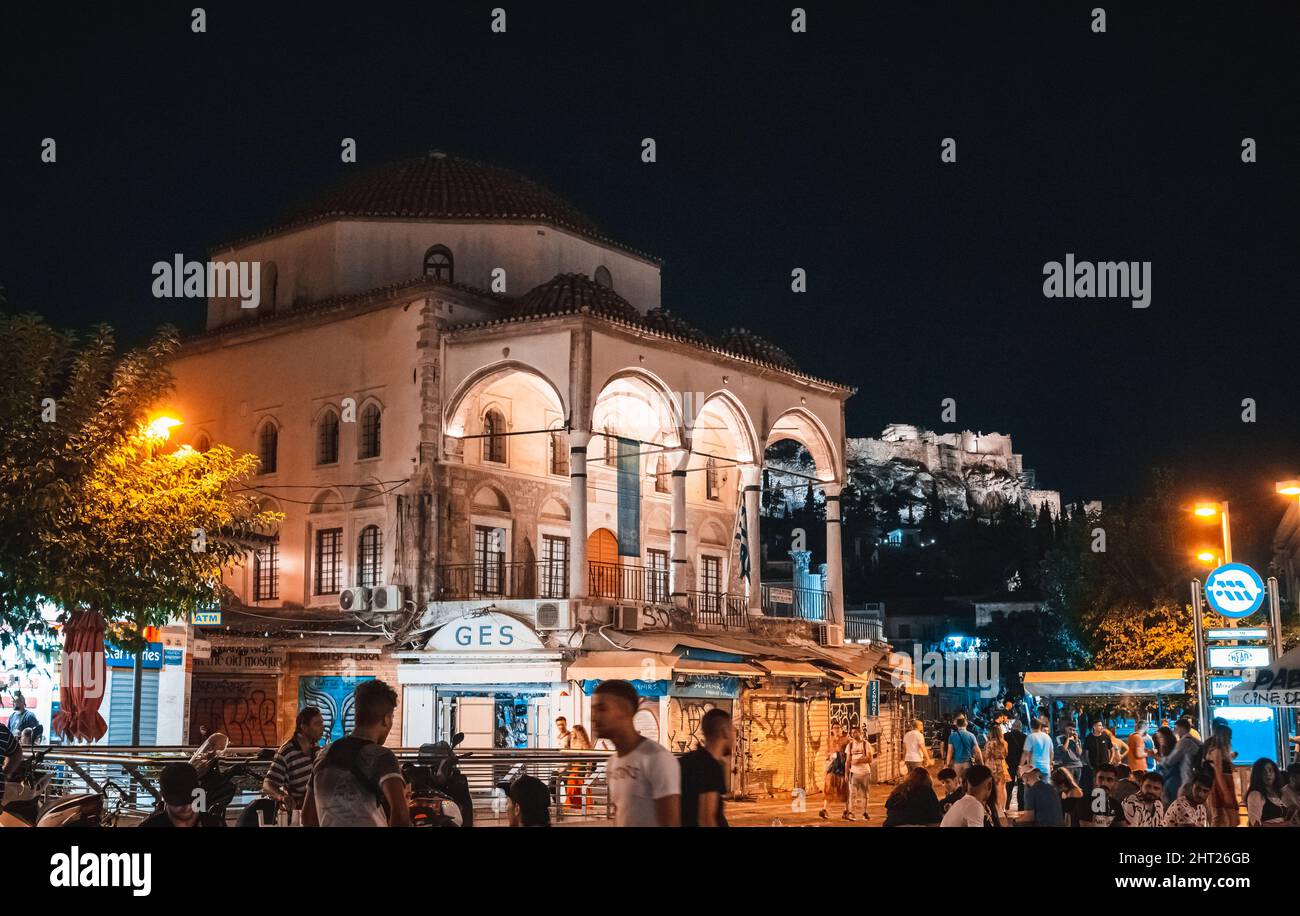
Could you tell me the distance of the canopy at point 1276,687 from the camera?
17.0 m

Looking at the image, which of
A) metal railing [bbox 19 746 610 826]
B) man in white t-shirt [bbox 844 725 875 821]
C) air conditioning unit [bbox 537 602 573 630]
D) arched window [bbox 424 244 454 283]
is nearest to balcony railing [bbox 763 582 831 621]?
air conditioning unit [bbox 537 602 573 630]

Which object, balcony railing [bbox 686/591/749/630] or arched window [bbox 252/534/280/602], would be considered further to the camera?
arched window [bbox 252/534/280/602]

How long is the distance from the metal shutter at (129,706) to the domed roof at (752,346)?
14.3 meters

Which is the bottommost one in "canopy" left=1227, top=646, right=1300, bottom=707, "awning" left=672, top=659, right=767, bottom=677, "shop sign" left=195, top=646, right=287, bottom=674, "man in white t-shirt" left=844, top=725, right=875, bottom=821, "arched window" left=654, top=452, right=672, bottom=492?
"man in white t-shirt" left=844, top=725, right=875, bottom=821

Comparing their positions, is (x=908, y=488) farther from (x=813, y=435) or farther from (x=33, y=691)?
(x=33, y=691)

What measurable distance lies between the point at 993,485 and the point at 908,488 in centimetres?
1202

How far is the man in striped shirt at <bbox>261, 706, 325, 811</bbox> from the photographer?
10.2m

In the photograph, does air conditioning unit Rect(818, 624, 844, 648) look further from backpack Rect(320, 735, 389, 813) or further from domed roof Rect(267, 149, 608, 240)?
backpack Rect(320, 735, 389, 813)

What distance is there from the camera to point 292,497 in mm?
32125

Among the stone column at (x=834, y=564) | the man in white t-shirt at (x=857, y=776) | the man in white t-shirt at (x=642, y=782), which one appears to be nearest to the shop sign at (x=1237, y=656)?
the man in white t-shirt at (x=857, y=776)

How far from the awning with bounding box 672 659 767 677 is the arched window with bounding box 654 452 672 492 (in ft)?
26.6

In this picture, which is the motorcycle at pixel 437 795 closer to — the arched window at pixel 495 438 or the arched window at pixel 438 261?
the arched window at pixel 495 438

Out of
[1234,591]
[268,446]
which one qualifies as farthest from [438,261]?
[1234,591]
